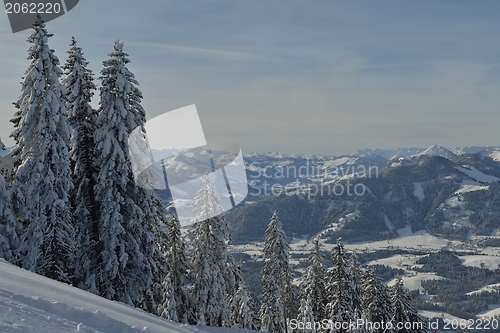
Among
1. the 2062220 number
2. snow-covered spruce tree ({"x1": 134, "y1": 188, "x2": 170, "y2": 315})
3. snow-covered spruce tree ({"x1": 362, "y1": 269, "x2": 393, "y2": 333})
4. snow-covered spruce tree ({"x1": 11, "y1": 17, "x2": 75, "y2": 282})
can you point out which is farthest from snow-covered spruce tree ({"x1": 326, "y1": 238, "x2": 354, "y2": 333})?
the 2062220 number

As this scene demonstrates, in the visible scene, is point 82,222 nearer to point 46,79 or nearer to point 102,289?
point 102,289

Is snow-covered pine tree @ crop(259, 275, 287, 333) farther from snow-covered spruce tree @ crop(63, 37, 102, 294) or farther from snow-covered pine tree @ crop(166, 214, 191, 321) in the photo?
snow-covered spruce tree @ crop(63, 37, 102, 294)

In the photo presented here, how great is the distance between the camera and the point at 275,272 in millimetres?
34906

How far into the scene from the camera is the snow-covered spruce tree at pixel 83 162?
20.5 m

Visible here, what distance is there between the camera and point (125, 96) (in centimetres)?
1991

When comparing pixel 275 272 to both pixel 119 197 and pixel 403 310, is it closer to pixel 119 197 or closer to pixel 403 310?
Answer: pixel 403 310

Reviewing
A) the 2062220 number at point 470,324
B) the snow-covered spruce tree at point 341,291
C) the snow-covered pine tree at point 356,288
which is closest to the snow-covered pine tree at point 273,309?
the snow-covered spruce tree at point 341,291

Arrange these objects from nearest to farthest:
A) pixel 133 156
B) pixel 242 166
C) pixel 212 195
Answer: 1. pixel 242 166
2. pixel 133 156
3. pixel 212 195

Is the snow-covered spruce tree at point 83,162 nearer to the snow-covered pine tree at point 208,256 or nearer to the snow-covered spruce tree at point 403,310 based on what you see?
the snow-covered pine tree at point 208,256

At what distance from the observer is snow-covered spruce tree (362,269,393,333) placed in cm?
3688

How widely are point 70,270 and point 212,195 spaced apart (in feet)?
35.3

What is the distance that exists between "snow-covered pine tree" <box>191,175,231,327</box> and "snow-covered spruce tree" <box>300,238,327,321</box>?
36.5 feet

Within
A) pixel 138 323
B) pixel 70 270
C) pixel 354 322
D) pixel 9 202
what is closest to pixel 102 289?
pixel 70 270

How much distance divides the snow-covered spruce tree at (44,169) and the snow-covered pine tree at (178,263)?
10304 mm
